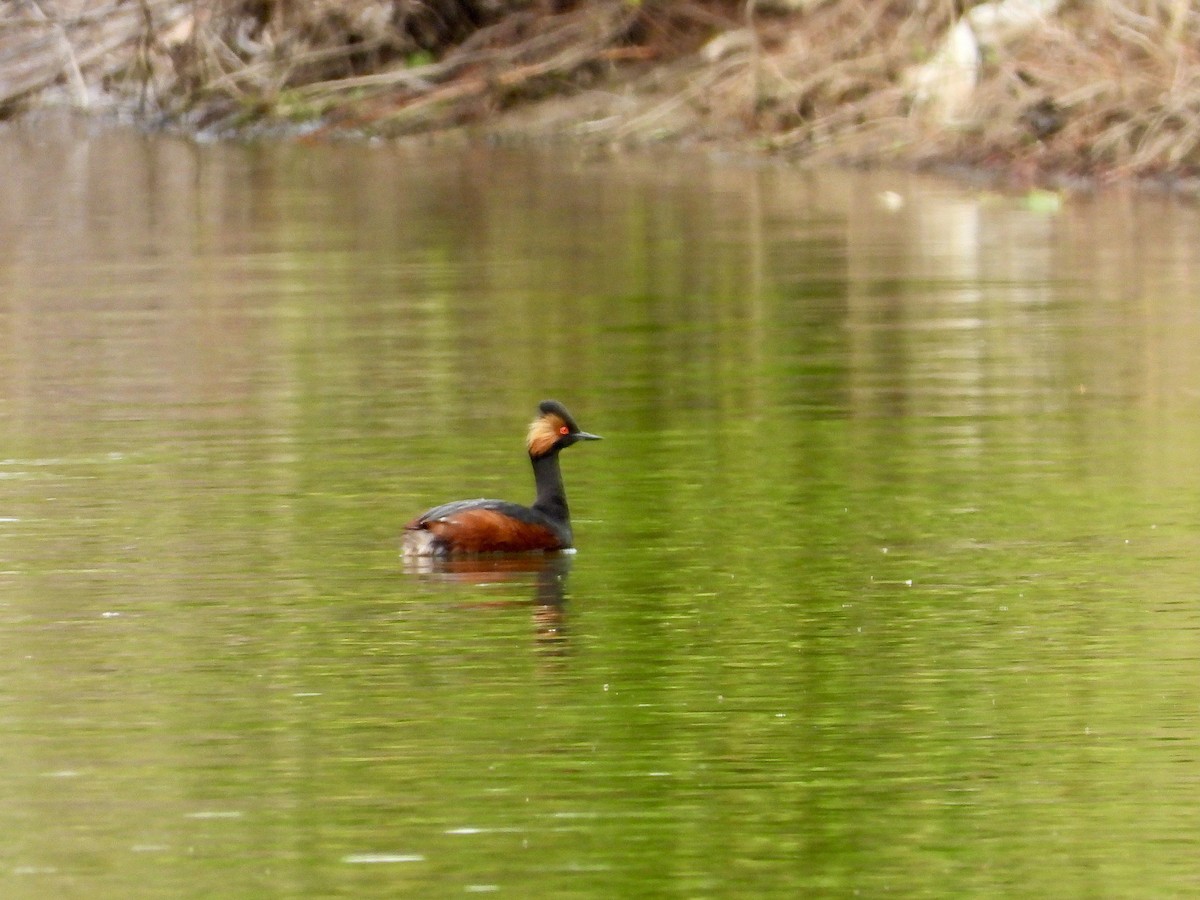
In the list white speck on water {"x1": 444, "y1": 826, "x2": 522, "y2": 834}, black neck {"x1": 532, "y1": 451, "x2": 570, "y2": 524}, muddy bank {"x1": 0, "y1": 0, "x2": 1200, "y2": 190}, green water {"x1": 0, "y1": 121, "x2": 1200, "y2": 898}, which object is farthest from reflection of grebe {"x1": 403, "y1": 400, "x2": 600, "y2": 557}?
muddy bank {"x1": 0, "y1": 0, "x2": 1200, "y2": 190}

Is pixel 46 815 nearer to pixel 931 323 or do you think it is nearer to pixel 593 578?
pixel 593 578

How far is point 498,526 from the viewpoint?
8.94 metres

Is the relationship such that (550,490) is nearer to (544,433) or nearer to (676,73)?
(544,433)

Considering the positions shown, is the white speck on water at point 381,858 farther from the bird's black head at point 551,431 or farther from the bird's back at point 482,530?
the bird's black head at point 551,431

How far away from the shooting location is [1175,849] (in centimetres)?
587

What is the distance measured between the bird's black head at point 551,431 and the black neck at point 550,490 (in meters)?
0.03

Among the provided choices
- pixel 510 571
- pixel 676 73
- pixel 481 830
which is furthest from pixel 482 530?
pixel 676 73

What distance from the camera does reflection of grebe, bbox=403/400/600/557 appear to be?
8.83 metres

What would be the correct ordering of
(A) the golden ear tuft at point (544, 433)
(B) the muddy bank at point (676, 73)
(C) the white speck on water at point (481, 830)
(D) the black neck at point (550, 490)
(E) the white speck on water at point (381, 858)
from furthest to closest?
1. (B) the muddy bank at point (676, 73)
2. (A) the golden ear tuft at point (544, 433)
3. (D) the black neck at point (550, 490)
4. (C) the white speck on water at point (481, 830)
5. (E) the white speck on water at point (381, 858)

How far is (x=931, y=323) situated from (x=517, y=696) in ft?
25.8

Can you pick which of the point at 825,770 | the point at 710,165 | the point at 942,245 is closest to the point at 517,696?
the point at 825,770

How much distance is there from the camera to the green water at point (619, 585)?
6.02 m

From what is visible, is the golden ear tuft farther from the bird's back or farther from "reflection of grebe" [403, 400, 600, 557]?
the bird's back

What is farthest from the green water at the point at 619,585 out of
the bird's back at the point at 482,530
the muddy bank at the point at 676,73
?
the muddy bank at the point at 676,73
